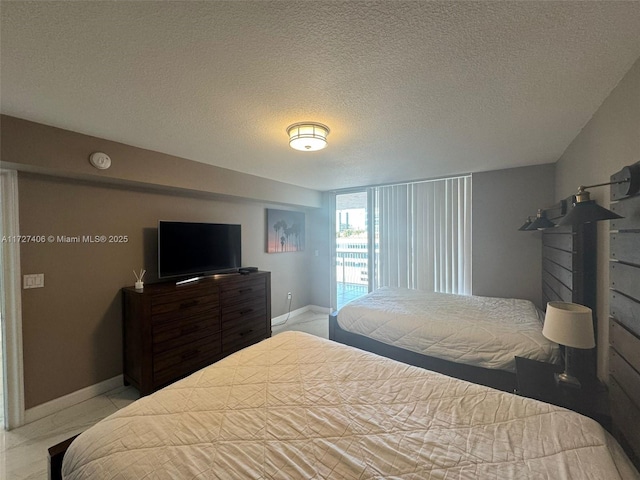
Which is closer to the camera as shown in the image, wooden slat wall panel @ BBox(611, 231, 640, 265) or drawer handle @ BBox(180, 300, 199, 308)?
wooden slat wall panel @ BBox(611, 231, 640, 265)

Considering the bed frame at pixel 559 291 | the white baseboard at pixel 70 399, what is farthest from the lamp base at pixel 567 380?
the white baseboard at pixel 70 399

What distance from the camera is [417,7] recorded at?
964mm

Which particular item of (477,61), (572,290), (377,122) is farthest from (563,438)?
(377,122)

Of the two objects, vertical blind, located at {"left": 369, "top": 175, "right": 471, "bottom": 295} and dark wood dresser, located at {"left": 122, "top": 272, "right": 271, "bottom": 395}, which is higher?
vertical blind, located at {"left": 369, "top": 175, "right": 471, "bottom": 295}

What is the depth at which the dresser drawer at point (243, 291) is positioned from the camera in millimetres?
3070

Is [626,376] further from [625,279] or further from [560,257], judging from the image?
[560,257]

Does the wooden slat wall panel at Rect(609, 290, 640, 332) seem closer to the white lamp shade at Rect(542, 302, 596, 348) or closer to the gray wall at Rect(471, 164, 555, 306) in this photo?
the white lamp shade at Rect(542, 302, 596, 348)

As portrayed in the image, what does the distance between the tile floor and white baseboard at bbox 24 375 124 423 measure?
0.14 ft

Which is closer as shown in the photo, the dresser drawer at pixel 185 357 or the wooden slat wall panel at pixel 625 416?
the wooden slat wall panel at pixel 625 416

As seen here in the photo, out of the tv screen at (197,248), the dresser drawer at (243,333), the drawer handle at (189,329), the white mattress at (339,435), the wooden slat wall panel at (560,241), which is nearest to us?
the white mattress at (339,435)

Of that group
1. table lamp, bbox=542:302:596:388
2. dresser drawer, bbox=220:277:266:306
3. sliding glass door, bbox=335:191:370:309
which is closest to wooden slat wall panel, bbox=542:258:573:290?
table lamp, bbox=542:302:596:388

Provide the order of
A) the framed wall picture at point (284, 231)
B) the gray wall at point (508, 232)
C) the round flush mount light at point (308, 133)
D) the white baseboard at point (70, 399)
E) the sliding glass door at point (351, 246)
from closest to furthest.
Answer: the round flush mount light at point (308, 133) < the white baseboard at point (70, 399) < the gray wall at point (508, 232) < the framed wall picture at point (284, 231) < the sliding glass door at point (351, 246)

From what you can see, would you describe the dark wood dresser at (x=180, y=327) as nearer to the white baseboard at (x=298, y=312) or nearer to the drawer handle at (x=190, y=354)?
the drawer handle at (x=190, y=354)

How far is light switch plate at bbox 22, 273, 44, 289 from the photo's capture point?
209 cm
